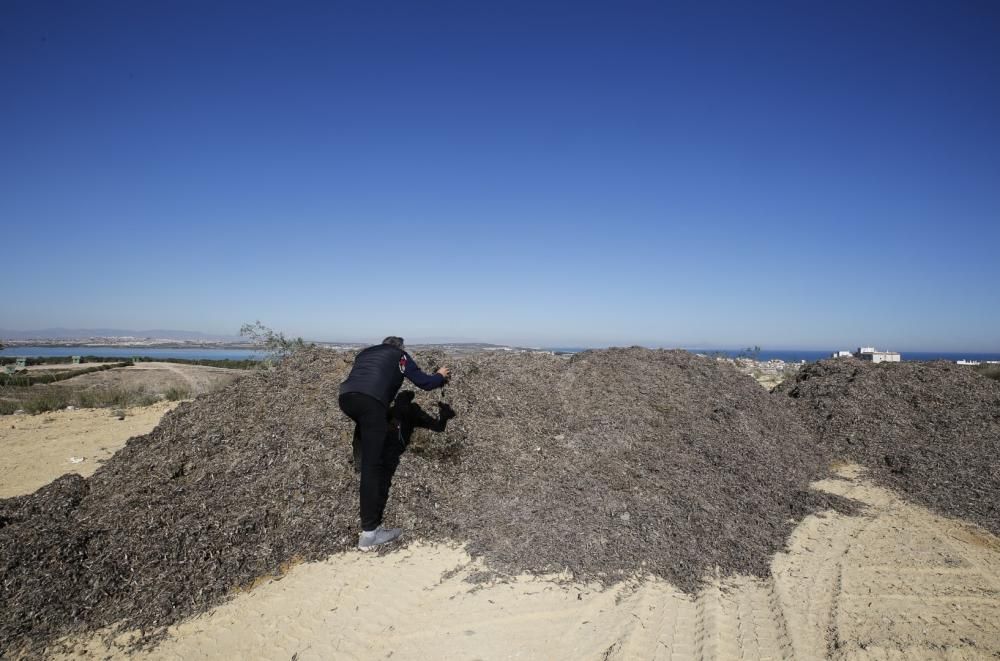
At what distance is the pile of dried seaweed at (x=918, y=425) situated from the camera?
17.3ft

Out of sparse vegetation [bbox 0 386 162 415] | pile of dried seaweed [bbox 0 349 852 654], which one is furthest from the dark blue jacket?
sparse vegetation [bbox 0 386 162 415]

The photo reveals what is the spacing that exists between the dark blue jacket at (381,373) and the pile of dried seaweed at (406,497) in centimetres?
103

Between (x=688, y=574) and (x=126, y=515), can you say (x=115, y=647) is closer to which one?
(x=126, y=515)

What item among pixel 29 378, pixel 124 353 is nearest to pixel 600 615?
pixel 29 378

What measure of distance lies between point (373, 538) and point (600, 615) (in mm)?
1841

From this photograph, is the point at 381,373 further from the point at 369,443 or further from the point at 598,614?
the point at 598,614

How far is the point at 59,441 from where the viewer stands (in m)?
7.34

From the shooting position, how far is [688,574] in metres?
3.47

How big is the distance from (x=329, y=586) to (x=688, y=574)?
2621 mm

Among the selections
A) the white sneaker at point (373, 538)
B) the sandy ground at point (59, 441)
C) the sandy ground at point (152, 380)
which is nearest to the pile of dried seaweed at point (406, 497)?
the white sneaker at point (373, 538)

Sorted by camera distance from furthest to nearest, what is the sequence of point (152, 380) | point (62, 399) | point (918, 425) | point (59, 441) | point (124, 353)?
1. point (124, 353)
2. point (152, 380)
3. point (62, 399)
4. point (59, 441)
5. point (918, 425)

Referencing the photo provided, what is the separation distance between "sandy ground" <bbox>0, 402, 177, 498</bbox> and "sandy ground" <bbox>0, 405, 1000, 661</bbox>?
14.4 feet

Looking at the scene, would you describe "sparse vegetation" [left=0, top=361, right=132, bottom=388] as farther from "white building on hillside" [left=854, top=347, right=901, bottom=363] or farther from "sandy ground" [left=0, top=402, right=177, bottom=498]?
"white building on hillside" [left=854, top=347, right=901, bottom=363]

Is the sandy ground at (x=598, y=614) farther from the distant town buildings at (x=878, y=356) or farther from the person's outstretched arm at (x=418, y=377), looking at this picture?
the distant town buildings at (x=878, y=356)
